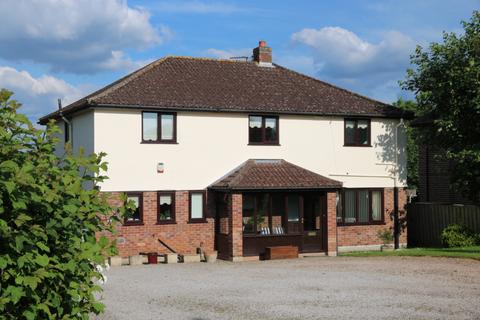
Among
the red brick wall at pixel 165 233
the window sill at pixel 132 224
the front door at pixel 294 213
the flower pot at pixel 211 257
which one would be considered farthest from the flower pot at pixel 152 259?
the front door at pixel 294 213

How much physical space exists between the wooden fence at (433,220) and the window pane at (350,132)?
15.4ft

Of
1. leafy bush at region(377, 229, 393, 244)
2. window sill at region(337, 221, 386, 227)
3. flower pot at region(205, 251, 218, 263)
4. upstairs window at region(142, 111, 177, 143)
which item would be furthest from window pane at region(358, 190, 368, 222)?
upstairs window at region(142, 111, 177, 143)

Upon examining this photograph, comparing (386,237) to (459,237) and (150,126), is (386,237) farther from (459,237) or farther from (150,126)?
(150,126)

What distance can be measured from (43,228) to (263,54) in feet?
84.5

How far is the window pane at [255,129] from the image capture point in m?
26.7

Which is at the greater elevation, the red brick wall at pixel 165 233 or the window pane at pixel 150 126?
the window pane at pixel 150 126

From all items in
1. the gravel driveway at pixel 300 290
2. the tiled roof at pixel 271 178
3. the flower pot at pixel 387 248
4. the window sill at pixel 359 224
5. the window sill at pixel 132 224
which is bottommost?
the gravel driveway at pixel 300 290

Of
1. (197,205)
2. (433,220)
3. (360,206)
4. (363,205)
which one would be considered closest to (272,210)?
(197,205)

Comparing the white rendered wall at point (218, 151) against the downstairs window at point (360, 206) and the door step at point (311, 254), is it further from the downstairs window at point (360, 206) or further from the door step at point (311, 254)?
the door step at point (311, 254)

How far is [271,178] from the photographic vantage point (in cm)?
2522

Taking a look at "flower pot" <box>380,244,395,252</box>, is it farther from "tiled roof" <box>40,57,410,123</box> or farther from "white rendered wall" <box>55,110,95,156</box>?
"white rendered wall" <box>55,110,95,156</box>

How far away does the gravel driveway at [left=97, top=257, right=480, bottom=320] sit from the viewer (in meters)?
12.8

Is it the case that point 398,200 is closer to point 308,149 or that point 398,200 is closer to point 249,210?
point 308,149

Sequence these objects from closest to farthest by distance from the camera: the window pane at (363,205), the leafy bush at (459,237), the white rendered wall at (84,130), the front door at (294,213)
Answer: the white rendered wall at (84,130) → the front door at (294,213) → the leafy bush at (459,237) → the window pane at (363,205)
